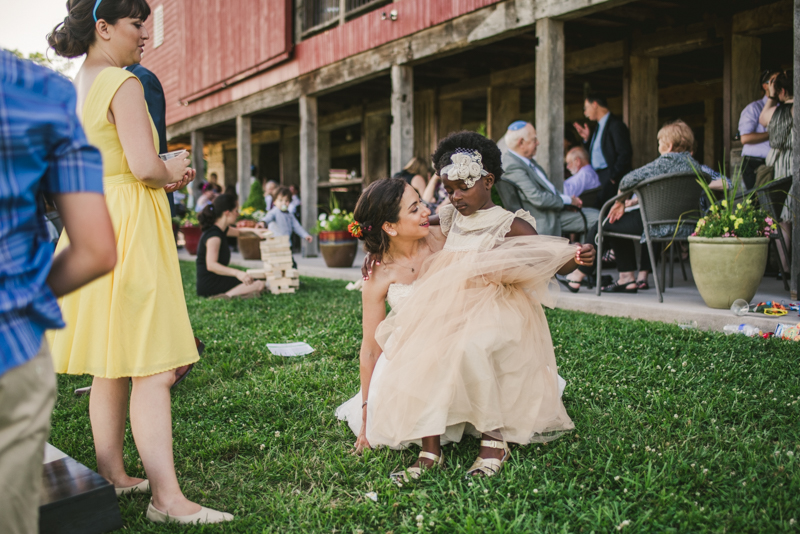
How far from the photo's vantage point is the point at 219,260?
6.49 metres

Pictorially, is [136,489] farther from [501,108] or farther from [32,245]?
[501,108]

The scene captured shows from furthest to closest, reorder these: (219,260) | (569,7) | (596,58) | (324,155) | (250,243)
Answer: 1. (324,155)
2. (250,243)
3. (596,58)
4. (219,260)
5. (569,7)

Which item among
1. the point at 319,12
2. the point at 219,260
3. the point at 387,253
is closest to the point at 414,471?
the point at 387,253

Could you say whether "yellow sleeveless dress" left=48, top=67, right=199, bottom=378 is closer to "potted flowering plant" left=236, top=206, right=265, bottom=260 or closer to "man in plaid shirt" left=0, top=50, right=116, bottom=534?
"man in plaid shirt" left=0, top=50, right=116, bottom=534

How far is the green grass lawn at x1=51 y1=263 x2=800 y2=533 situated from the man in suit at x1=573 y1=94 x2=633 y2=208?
3.42m

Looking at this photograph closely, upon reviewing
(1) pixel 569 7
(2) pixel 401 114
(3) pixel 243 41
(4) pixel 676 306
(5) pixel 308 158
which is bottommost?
(4) pixel 676 306

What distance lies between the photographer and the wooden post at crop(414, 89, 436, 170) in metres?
11.2

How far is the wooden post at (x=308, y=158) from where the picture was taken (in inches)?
404

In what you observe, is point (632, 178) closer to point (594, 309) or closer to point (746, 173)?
point (594, 309)

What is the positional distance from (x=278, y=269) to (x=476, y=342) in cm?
484

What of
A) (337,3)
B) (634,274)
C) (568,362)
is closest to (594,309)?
(634,274)

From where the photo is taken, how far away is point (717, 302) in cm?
442

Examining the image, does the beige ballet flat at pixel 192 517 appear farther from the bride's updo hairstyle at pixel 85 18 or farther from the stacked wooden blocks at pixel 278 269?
the stacked wooden blocks at pixel 278 269

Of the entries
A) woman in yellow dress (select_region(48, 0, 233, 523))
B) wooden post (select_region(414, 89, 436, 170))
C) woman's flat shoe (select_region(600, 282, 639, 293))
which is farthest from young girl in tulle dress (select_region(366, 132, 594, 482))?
wooden post (select_region(414, 89, 436, 170))
